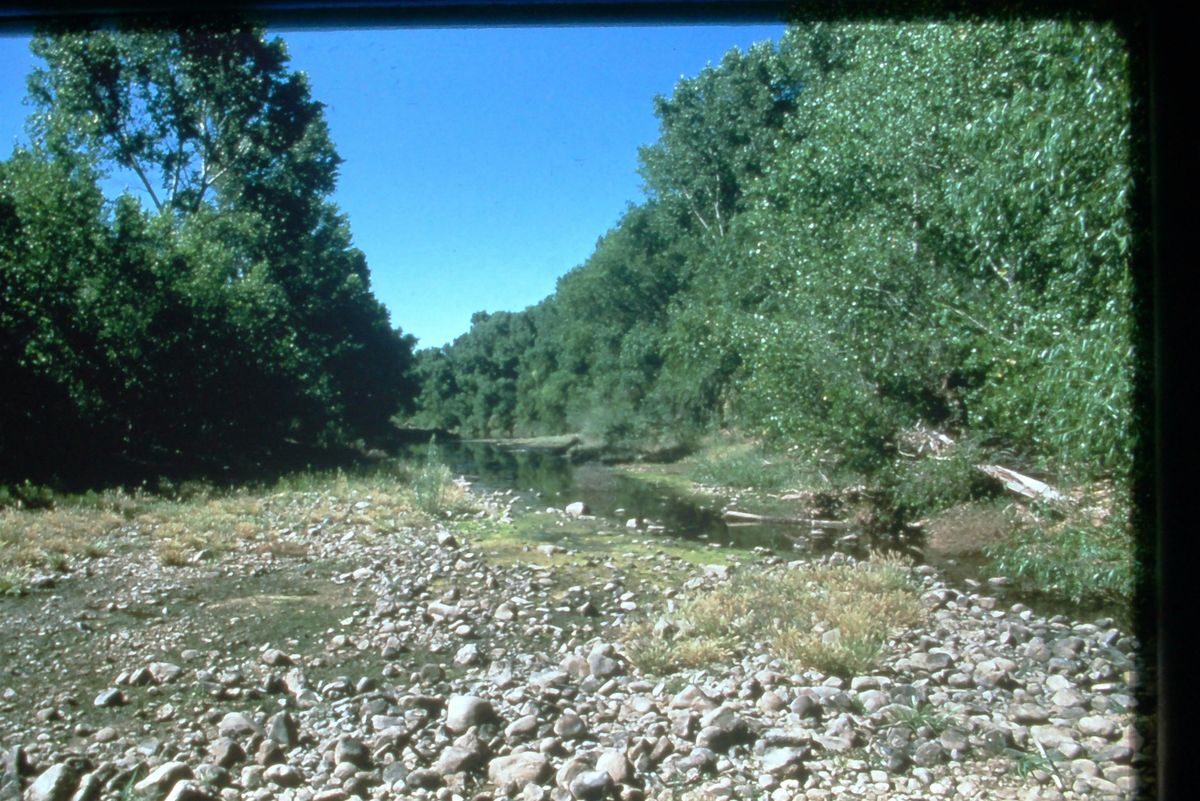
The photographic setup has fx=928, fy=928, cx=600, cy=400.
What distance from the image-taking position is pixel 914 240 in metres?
11.3

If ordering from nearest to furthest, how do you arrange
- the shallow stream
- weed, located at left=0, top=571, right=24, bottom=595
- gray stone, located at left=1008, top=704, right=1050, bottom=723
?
gray stone, located at left=1008, top=704, right=1050, bottom=723 < weed, located at left=0, top=571, right=24, bottom=595 < the shallow stream

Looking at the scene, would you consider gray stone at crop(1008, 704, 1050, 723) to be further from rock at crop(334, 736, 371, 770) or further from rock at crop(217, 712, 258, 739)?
rock at crop(217, 712, 258, 739)

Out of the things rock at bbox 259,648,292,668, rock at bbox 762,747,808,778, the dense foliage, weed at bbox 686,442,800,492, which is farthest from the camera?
weed at bbox 686,442,800,492

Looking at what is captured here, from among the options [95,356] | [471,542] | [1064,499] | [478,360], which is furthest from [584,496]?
[478,360]

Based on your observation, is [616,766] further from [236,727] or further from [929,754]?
[236,727]

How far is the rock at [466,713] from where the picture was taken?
5082 millimetres

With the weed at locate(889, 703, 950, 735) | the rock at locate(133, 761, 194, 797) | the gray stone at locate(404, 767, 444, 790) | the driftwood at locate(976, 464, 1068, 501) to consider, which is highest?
the driftwood at locate(976, 464, 1068, 501)

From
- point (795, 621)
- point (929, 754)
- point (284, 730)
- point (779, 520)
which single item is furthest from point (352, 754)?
point (779, 520)

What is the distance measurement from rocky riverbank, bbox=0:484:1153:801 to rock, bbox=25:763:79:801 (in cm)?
1

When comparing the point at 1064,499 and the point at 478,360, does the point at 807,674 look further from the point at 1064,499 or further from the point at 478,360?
the point at 478,360

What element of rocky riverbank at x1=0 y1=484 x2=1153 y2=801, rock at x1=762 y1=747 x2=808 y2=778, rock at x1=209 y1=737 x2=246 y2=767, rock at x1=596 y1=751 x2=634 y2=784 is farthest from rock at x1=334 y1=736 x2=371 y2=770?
rock at x1=762 y1=747 x2=808 y2=778

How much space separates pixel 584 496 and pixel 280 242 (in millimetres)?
7077

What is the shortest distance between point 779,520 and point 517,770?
31.6ft

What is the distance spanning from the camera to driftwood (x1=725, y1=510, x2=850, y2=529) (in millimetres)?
12819
